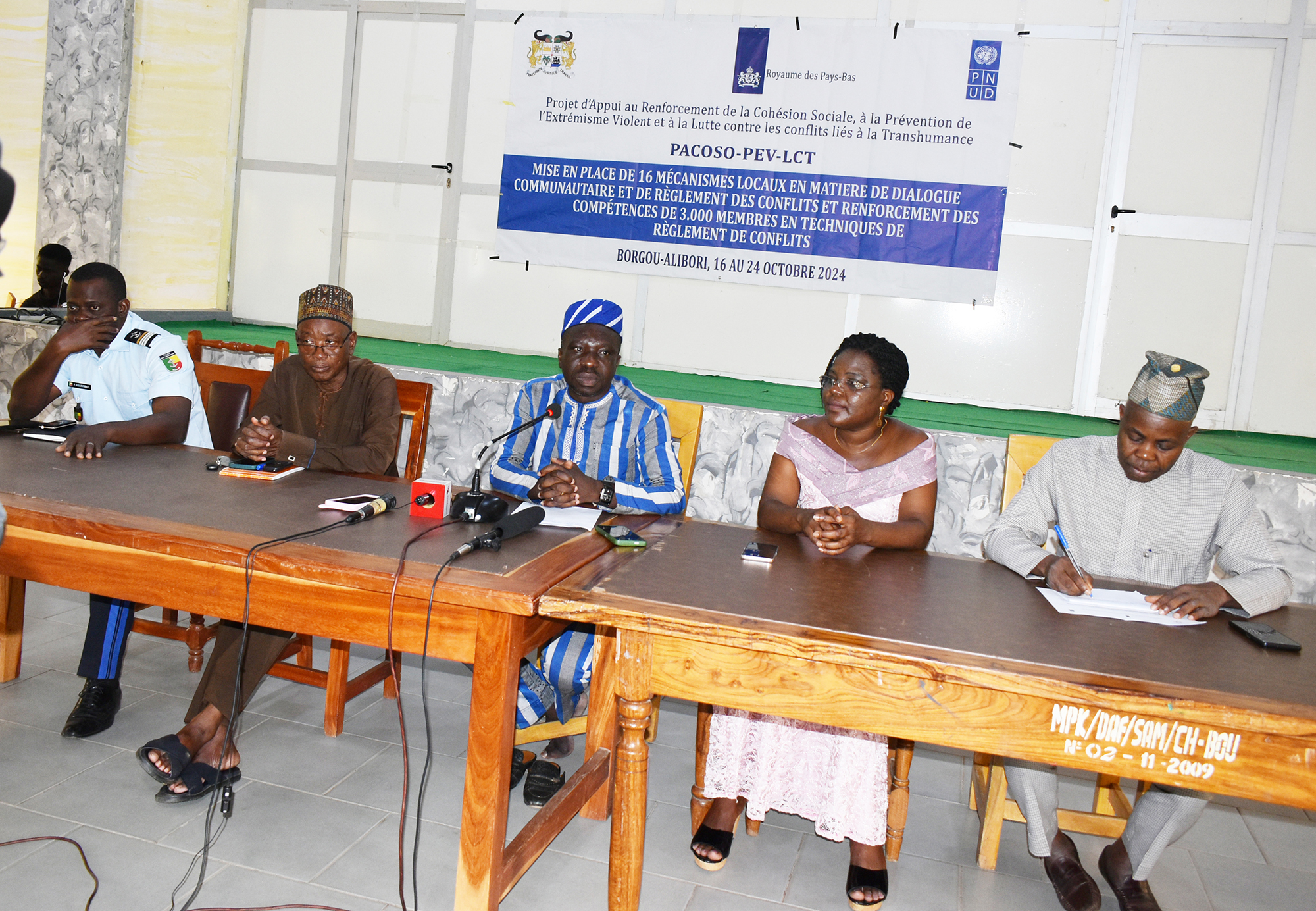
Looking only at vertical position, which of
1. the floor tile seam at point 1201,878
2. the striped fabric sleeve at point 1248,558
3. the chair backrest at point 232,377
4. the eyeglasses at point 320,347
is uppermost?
the eyeglasses at point 320,347

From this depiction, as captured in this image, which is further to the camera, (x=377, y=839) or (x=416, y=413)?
(x=416, y=413)

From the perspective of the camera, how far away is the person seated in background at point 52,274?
4.86 meters

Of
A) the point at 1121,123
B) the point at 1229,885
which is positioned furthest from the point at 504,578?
the point at 1121,123

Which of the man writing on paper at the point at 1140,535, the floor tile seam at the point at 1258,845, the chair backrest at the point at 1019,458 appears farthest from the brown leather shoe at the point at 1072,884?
the chair backrest at the point at 1019,458

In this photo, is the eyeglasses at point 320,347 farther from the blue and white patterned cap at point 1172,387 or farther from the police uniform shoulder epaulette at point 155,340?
the blue and white patterned cap at point 1172,387

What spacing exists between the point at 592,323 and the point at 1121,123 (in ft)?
11.6

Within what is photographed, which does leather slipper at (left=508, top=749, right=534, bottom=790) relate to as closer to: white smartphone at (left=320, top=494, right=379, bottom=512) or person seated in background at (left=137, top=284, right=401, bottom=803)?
person seated in background at (left=137, top=284, right=401, bottom=803)

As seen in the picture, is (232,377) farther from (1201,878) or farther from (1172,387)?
(1201,878)

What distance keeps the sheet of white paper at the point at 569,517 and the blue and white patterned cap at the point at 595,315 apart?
612 mm

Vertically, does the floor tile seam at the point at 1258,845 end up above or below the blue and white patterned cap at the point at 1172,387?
below

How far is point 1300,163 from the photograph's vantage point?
15.4 feet

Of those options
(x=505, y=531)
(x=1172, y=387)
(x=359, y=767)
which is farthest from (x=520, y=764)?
(x=1172, y=387)

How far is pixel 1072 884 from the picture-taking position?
7.13 feet

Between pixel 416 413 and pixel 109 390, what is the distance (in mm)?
910
